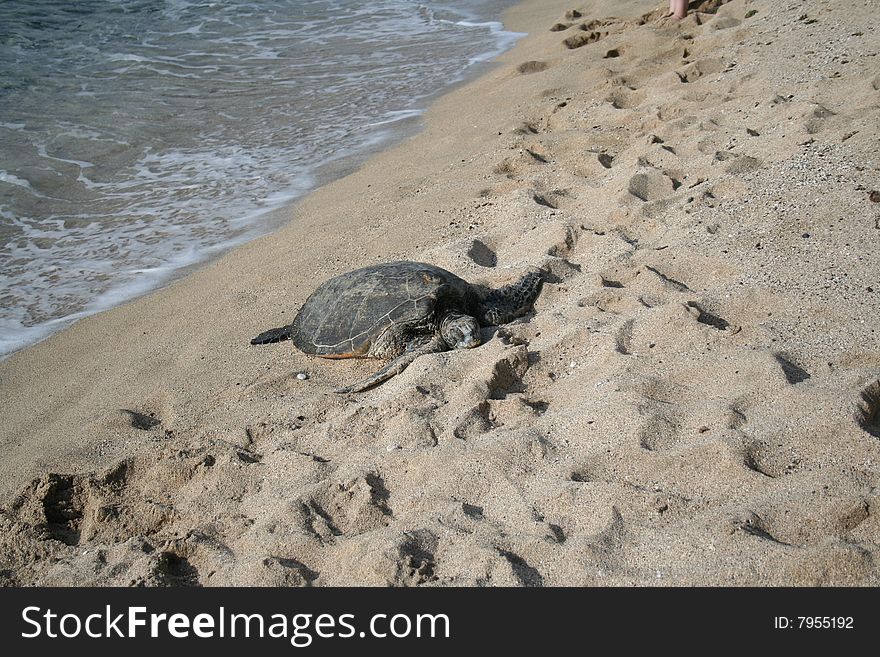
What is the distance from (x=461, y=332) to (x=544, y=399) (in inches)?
29.4

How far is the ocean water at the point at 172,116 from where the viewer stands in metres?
5.60

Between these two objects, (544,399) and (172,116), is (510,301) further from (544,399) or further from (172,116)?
(172,116)

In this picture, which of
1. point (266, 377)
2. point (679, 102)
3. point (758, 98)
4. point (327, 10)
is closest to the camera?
point (266, 377)

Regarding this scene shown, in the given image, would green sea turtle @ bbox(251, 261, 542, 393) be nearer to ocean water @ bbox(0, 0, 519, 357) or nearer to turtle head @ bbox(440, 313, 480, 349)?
turtle head @ bbox(440, 313, 480, 349)

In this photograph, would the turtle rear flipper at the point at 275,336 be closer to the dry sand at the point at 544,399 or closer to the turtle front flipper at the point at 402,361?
the dry sand at the point at 544,399

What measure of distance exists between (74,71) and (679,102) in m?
8.51

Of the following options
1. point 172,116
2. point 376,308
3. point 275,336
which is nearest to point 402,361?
point 376,308

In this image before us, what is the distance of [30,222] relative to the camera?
6.23m

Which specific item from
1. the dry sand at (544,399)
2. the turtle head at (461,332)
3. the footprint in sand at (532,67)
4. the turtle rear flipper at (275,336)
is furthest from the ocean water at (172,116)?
the turtle head at (461,332)

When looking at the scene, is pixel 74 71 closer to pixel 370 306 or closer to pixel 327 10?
pixel 327 10

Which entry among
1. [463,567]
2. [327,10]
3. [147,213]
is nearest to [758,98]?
[463,567]

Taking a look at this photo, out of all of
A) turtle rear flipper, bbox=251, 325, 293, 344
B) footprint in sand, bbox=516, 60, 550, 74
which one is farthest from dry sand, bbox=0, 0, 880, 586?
footprint in sand, bbox=516, 60, 550, 74

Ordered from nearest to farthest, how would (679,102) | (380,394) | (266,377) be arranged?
1. (380,394)
2. (266,377)
3. (679,102)

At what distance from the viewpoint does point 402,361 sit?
353cm
